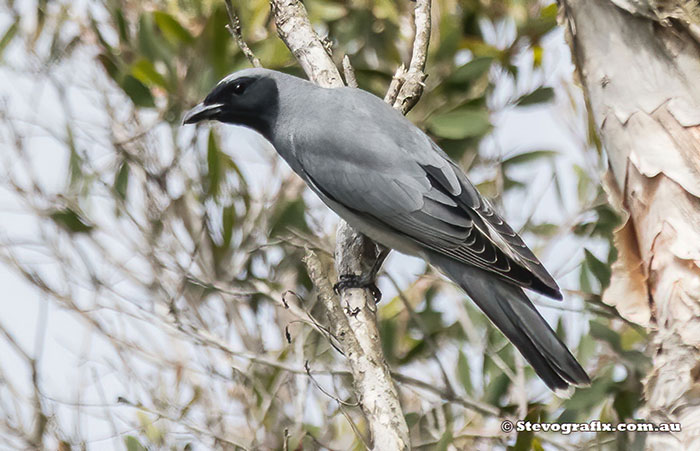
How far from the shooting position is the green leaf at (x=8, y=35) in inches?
179

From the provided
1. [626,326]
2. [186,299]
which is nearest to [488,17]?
[626,326]

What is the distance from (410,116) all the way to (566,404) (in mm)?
1564

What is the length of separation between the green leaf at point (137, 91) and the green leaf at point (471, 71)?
1.35 metres

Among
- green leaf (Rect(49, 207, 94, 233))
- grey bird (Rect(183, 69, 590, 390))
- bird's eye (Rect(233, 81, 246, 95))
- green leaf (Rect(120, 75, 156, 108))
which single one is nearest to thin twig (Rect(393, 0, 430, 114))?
grey bird (Rect(183, 69, 590, 390))

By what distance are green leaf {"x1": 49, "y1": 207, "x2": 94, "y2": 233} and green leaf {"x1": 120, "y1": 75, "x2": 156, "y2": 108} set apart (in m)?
0.63

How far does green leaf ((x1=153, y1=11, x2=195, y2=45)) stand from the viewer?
4000 mm

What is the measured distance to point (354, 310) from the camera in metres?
3.02

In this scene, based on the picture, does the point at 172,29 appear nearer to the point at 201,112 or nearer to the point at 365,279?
the point at 201,112

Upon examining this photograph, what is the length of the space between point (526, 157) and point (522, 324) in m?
1.34

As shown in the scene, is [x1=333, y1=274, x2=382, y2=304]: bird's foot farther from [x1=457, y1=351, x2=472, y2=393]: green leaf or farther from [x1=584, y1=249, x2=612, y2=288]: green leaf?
[x1=584, y1=249, x2=612, y2=288]: green leaf

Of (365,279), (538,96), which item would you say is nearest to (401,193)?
(365,279)

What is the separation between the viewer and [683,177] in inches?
97.0

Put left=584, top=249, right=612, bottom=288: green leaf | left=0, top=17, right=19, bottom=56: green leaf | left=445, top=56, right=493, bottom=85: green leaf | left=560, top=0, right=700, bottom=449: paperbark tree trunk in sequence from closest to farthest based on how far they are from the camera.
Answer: left=560, top=0, right=700, bottom=449: paperbark tree trunk < left=584, top=249, right=612, bottom=288: green leaf < left=445, top=56, right=493, bottom=85: green leaf < left=0, top=17, right=19, bottom=56: green leaf

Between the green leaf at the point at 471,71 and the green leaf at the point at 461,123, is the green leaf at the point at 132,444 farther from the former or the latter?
the green leaf at the point at 471,71
